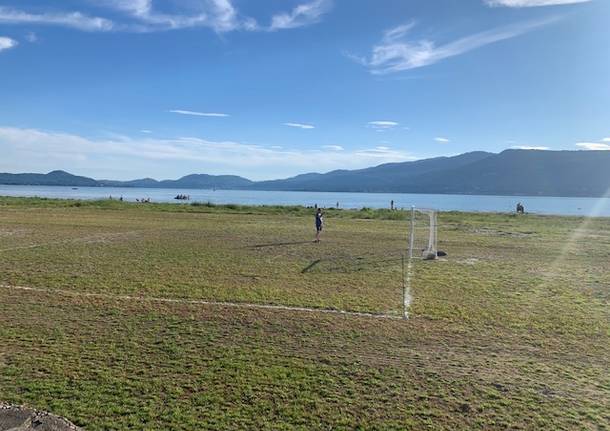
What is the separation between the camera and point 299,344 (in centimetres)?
700

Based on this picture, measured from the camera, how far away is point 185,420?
4.64 meters

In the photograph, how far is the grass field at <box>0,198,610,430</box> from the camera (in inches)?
194

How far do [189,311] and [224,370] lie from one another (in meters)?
3.00

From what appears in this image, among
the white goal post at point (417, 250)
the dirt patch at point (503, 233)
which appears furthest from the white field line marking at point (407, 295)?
the dirt patch at point (503, 233)

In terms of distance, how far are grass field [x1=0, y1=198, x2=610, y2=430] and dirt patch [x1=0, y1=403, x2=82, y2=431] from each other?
0.68 m

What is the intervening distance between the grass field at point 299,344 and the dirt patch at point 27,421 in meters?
0.68

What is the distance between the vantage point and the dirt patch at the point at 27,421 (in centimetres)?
360

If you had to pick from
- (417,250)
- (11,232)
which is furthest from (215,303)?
(11,232)

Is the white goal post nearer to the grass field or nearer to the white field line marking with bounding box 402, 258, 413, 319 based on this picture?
the white field line marking with bounding box 402, 258, 413, 319

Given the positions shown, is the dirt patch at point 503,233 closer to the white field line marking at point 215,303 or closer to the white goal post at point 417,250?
the white goal post at point 417,250

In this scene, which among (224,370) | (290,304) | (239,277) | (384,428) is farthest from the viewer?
(239,277)

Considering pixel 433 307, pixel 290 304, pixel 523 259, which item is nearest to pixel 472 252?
pixel 523 259

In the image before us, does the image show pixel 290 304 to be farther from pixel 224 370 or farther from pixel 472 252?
pixel 472 252

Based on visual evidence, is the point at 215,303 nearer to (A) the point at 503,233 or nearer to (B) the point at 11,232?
(B) the point at 11,232
